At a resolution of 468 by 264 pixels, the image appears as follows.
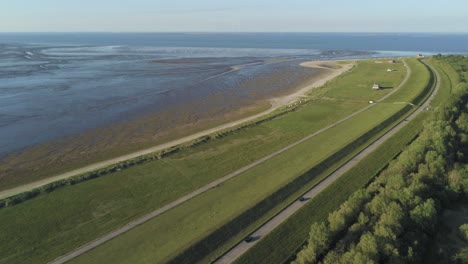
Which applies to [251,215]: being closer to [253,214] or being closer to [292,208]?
[253,214]

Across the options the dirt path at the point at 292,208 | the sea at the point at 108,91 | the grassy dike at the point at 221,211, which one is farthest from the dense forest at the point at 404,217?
the sea at the point at 108,91

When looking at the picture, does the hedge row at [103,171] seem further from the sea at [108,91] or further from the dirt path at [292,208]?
the dirt path at [292,208]

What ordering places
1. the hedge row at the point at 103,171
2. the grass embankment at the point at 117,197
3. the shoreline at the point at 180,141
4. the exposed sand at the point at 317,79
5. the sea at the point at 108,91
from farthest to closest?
the exposed sand at the point at 317,79, the sea at the point at 108,91, the shoreline at the point at 180,141, the hedge row at the point at 103,171, the grass embankment at the point at 117,197

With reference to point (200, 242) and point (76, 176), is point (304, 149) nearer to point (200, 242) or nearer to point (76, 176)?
point (200, 242)

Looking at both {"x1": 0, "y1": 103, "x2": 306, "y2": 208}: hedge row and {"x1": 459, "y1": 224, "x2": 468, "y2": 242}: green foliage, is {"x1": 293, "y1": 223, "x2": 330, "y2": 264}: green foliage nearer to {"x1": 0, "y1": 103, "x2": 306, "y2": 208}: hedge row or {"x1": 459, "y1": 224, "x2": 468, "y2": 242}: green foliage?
{"x1": 459, "y1": 224, "x2": 468, "y2": 242}: green foliage

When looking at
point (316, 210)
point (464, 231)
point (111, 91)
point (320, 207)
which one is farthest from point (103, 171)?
point (111, 91)

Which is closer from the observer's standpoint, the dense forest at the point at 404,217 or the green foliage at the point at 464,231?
the dense forest at the point at 404,217

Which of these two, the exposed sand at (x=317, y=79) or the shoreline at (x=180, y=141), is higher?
the exposed sand at (x=317, y=79)

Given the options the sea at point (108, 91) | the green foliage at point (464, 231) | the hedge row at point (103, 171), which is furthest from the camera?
the sea at point (108, 91)
